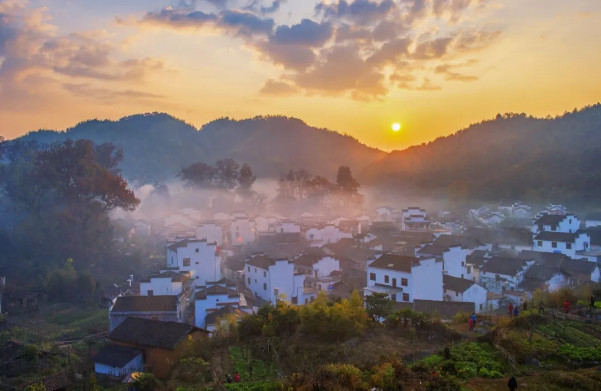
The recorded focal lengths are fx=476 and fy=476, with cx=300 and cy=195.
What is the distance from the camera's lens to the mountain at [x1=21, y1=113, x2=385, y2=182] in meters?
92.1

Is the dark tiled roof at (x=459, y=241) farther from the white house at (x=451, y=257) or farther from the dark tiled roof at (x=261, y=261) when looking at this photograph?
the dark tiled roof at (x=261, y=261)

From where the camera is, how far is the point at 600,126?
80.6 m

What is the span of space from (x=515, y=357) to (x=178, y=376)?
25.7 ft

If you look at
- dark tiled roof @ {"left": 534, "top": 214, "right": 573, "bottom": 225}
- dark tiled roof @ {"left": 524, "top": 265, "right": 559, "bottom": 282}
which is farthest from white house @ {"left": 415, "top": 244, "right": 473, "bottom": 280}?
dark tiled roof @ {"left": 534, "top": 214, "right": 573, "bottom": 225}

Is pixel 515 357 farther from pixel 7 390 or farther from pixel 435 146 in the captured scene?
pixel 435 146

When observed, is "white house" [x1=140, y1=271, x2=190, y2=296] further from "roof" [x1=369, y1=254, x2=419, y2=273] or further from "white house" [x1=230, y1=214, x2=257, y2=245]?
"white house" [x1=230, y1=214, x2=257, y2=245]

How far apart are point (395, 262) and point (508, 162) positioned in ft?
202

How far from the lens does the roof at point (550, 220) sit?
37.7 m

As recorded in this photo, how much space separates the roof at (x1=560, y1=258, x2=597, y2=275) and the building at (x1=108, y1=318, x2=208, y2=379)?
22912 mm

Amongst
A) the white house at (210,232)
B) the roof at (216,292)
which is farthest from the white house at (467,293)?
the white house at (210,232)

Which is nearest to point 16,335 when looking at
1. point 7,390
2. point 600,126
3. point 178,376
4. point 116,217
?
point 7,390

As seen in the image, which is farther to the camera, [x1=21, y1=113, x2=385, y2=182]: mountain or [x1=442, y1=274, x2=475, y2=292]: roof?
[x1=21, y1=113, x2=385, y2=182]: mountain

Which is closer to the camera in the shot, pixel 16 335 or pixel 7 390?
pixel 7 390

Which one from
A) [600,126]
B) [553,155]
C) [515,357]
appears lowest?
[515,357]
